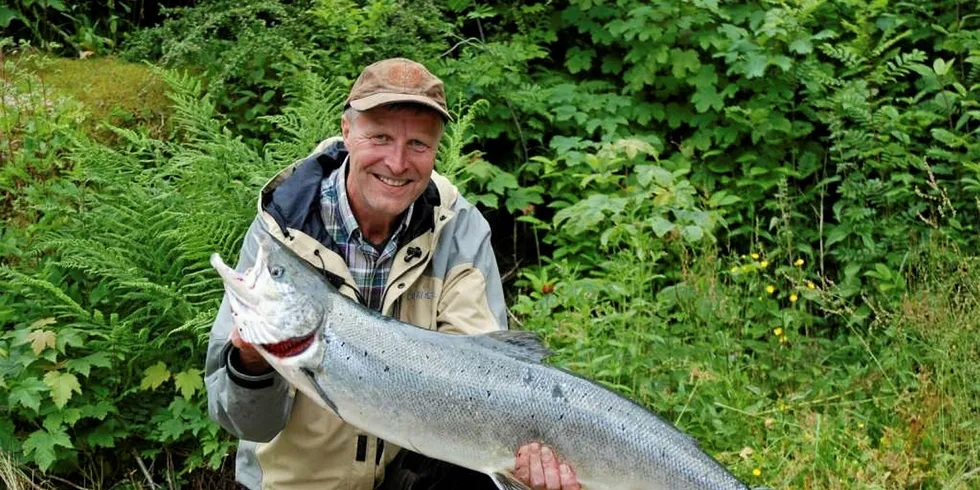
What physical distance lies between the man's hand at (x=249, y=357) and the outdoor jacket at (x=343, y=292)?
124 millimetres

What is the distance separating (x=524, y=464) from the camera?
3.44 meters

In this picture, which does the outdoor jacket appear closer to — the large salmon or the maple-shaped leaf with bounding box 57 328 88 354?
the large salmon

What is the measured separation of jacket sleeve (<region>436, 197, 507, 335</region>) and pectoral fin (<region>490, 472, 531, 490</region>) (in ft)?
2.05

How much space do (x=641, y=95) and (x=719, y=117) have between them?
1.75 feet

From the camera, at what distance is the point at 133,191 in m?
5.53

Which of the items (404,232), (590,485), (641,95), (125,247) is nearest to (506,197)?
(641,95)

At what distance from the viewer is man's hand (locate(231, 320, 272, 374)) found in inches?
135

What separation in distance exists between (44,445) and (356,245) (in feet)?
6.40

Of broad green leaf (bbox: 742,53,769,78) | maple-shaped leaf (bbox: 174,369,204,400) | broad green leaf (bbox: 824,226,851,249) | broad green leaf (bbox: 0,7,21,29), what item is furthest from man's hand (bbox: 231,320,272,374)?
broad green leaf (bbox: 0,7,21,29)

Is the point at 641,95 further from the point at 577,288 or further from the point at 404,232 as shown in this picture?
the point at 404,232

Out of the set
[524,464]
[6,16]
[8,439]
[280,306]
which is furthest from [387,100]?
[6,16]

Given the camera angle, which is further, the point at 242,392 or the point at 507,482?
the point at 242,392

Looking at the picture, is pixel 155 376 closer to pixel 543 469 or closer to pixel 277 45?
pixel 277 45

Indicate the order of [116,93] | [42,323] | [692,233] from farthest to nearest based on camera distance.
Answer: [116,93] < [692,233] < [42,323]
